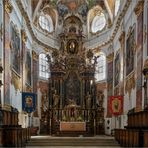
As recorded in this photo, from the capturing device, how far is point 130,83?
74.4 feet

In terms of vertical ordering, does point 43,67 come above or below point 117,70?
above

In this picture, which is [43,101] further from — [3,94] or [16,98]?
[3,94]

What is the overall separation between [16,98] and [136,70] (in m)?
7.68

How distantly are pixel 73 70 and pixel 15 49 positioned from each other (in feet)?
29.7

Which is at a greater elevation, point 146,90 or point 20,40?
point 20,40

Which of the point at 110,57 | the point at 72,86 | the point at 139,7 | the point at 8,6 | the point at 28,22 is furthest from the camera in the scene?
the point at 110,57

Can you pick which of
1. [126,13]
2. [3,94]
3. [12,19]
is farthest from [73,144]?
[126,13]

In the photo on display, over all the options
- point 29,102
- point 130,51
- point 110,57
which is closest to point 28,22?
point 110,57

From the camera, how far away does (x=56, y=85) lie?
31.2 metres

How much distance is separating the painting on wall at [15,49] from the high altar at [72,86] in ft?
22.7

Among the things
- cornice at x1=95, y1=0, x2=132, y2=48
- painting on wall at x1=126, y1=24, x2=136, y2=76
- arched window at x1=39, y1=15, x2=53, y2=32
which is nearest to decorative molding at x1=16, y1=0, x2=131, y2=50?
cornice at x1=95, y1=0, x2=132, y2=48

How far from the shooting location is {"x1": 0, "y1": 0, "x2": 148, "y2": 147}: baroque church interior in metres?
19.3

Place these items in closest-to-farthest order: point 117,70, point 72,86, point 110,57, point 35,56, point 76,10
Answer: point 117,70, point 72,86, point 110,57, point 35,56, point 76,10

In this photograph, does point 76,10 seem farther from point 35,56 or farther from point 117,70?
point 117,70
